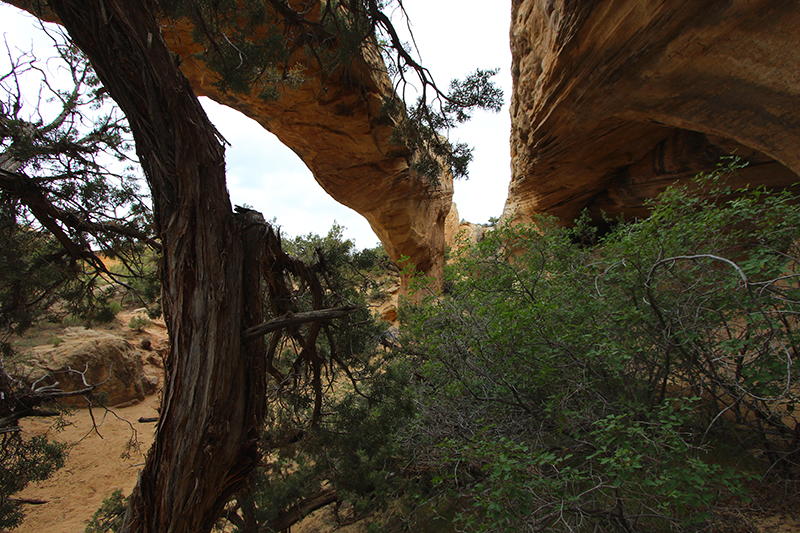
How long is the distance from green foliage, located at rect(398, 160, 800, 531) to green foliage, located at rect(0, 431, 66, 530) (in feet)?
12.7

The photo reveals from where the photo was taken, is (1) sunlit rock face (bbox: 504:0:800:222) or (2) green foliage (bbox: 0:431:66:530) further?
(1) sunlit rock face (bbox: 504:0:800:222)

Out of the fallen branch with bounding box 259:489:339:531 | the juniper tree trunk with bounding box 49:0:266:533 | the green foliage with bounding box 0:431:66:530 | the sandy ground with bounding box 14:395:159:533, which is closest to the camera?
the juniper tree trunk with bounding box 49:0:266:533

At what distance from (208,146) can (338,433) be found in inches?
138

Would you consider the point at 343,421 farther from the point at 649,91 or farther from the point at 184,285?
the point at 649,91

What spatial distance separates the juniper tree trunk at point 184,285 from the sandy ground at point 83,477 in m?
4.93

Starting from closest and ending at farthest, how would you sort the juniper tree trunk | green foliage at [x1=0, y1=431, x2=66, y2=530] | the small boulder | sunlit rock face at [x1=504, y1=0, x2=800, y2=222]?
1. the juniper tree trunk
2. green foliage at [x1=0, y1=431, x2=66, y2=530]
3. sunlit rock face at [x1=504, y1=0, x2=800, y2=222]
4. the small boulder

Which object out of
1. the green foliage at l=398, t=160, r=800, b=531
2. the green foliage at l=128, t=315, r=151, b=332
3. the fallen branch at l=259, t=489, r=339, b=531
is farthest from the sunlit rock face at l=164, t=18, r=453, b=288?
the green foliage at l=128, t=315, r=151, b=332

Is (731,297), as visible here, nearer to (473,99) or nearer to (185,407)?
(473,99)

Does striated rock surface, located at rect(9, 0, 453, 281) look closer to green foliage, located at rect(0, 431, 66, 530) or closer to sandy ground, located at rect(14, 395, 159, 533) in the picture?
green foliage, located at rect(0, 431, 66, 530)

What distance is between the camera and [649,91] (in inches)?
182

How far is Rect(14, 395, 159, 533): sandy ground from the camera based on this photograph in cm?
623

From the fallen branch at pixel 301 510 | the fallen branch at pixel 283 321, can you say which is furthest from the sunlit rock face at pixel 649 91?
the fallen branch at pixel 301 510

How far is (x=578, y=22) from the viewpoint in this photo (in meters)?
4.48

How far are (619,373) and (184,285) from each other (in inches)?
150
